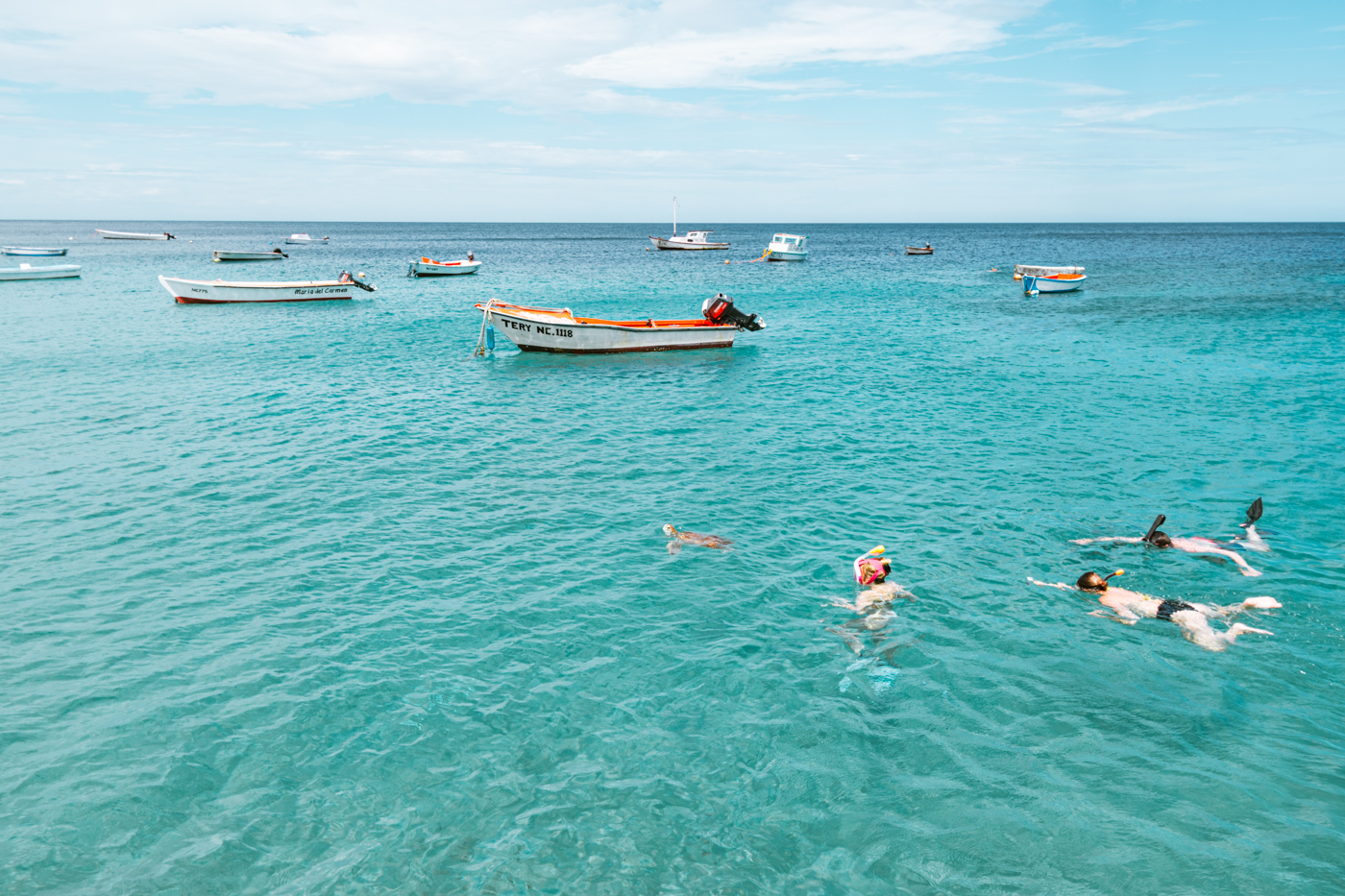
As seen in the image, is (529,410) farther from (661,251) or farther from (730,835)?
(661,251)

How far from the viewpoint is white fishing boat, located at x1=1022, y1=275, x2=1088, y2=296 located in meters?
60.8

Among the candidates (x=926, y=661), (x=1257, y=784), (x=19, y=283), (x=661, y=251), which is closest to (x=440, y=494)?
(x=926, y=661)

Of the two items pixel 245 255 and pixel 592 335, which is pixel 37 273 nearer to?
pixel 245 255

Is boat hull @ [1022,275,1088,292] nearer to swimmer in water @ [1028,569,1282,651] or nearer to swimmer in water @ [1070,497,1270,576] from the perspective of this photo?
swimmer in water @ [1070,497,1270,576]

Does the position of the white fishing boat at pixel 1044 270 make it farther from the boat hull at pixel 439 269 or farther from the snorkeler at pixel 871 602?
the snorkeler at pixel 871 602

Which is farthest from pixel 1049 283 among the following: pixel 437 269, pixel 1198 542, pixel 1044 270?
pixel 437 269

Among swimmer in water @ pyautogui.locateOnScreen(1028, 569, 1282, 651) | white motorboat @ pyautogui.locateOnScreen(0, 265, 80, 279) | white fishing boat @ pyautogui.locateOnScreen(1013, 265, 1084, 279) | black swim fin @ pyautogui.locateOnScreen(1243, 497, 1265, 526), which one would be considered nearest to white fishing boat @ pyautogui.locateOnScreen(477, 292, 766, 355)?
black swim fin @ pyautogui.locateOnScreen(1243, 497, 1265, 526)

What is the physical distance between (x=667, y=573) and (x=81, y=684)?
9332 millimetres

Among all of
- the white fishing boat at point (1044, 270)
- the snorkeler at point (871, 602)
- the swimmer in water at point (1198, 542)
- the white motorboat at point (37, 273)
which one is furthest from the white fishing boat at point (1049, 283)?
the white motorboat at point (37, 273)

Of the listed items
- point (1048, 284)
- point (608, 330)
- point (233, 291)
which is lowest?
point (608, 330)

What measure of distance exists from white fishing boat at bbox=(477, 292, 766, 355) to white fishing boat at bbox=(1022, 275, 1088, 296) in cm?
3440

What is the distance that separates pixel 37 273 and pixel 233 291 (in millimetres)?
34345

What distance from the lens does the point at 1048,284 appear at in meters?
61.6

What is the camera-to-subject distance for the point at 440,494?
18.2 m
